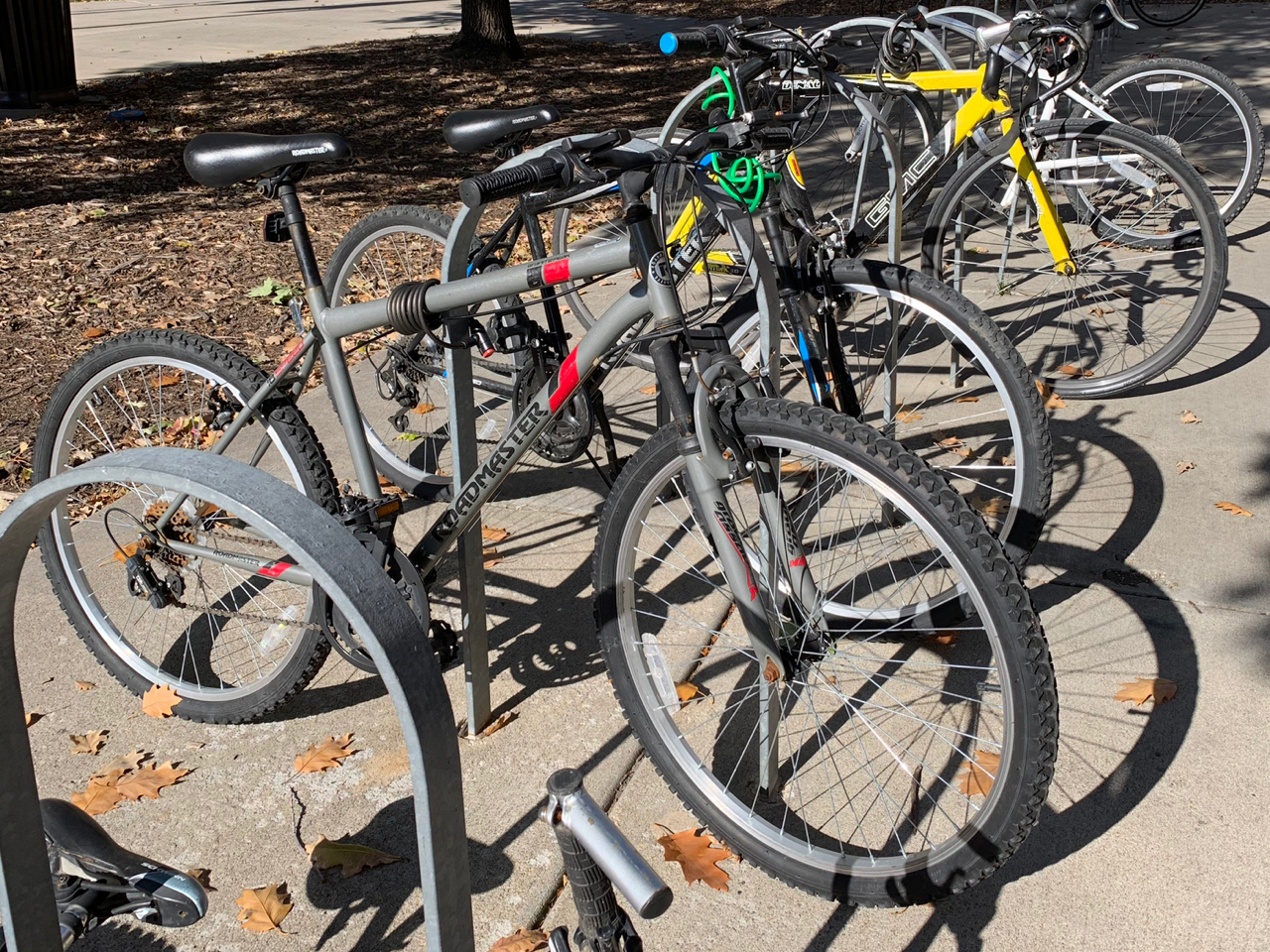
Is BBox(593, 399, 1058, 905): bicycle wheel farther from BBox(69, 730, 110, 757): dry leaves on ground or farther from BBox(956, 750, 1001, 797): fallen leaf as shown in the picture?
BBox(69, 730, 110, 757): dry leaves on ground

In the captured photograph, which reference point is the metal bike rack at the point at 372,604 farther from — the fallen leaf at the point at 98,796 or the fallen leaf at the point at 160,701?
the fallen leaf at the point at 160,701

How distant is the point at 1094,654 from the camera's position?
322 centimetres

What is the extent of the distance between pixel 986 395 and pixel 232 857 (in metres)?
3.42

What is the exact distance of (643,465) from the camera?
2.47m

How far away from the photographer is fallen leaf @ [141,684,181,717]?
3203 millimetres

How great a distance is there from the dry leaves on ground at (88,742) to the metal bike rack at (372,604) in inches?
69.6

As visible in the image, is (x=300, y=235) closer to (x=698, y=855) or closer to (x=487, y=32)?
(x=698, y=855)

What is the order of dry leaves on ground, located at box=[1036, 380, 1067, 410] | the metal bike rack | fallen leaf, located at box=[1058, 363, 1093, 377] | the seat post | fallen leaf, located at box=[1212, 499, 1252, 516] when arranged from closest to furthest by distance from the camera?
1. the metal bike rack
2. the seat post
3. fallen leaf, located at box=[1212, 499, 1252, 516]
4. dry leaves on ground, located at box=[1036, 380, 1067, 410]
5. fallen leaf, located at box=[1058, 363, 1093, 377]

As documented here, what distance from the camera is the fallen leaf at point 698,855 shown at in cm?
257

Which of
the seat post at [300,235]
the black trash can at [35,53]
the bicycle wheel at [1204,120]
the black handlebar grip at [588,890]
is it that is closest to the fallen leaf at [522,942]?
the black handlebar grip at [588,890]

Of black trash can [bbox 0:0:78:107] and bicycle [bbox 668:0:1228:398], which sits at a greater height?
black trash can [bbox 0:0:78:107]

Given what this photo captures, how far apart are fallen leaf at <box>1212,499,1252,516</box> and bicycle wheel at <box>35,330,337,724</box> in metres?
2.95

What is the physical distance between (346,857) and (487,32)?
36.2ft

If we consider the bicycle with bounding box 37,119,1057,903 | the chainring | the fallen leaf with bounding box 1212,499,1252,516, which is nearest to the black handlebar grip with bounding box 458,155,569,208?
the bicycle with bounding box 37,119,1057,903
